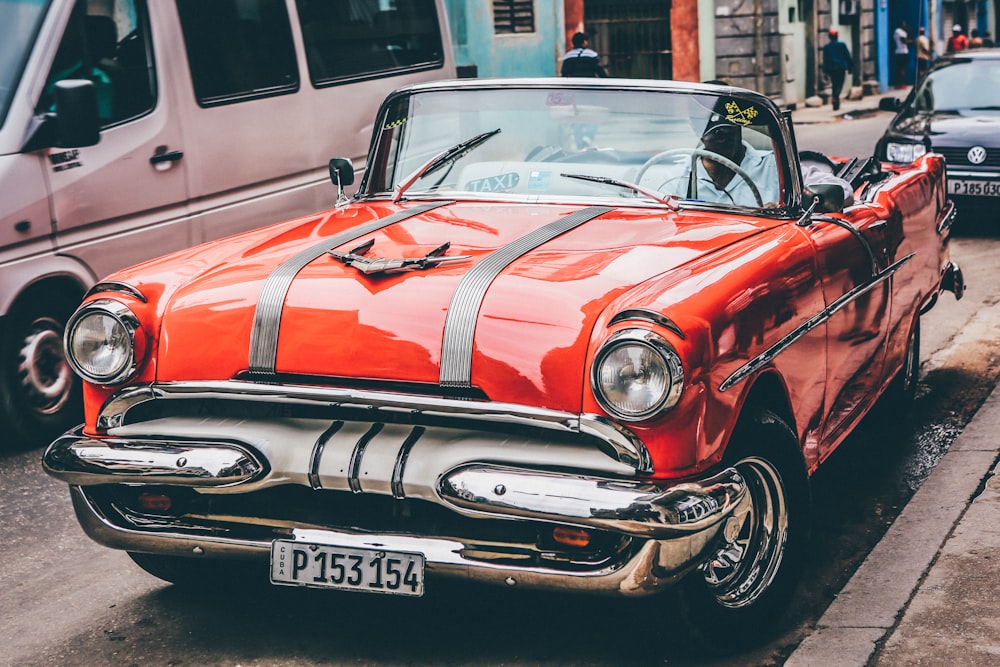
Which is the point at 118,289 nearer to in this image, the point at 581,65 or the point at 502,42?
Answer: the point at 581,65

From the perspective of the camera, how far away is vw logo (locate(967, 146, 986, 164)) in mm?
11484

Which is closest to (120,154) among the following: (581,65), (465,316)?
(465,316)

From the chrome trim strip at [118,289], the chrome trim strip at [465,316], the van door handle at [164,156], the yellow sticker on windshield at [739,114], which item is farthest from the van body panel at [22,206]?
the yellow sticker on windshield at [739,114]

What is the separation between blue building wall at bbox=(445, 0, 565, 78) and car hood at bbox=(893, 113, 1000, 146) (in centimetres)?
1309

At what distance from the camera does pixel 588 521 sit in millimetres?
3248

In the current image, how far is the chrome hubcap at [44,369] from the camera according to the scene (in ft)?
21.0

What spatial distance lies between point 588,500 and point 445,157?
203 centimetres

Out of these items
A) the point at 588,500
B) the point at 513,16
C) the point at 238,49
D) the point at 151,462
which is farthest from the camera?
the point at 513,16

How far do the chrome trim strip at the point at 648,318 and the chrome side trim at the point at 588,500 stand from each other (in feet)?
1.25

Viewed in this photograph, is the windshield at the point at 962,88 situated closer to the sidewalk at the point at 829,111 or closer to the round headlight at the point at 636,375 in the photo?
the round headlight at the point at 636,375

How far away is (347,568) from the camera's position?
138 inches

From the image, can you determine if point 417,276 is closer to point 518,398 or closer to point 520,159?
point 518,398

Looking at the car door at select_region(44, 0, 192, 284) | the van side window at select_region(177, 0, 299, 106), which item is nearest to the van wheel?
the car door at select_region(44, 0, 192, 284)

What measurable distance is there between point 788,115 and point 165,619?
8.94 feet
